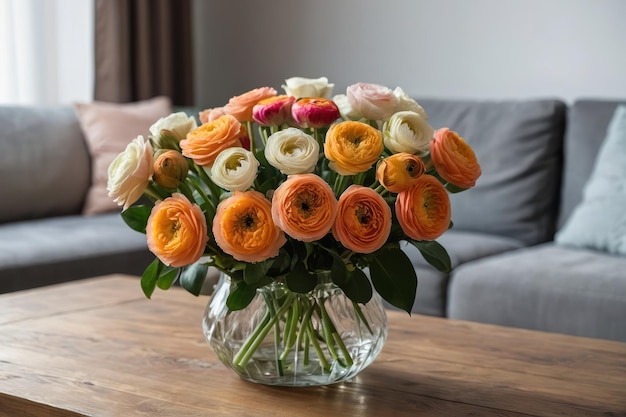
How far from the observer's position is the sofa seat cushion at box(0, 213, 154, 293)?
245 centimetres

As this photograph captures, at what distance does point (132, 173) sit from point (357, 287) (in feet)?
1.03

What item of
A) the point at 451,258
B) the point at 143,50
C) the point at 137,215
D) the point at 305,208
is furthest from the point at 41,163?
the point at 305,208

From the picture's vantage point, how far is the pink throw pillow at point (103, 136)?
10.7 ft

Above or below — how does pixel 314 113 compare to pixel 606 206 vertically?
above

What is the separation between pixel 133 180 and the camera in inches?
44.3

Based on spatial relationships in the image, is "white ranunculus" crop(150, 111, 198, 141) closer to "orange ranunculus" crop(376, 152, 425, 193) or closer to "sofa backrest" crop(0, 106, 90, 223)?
"orange ranunculus" crop(376, 152, 425, 193)

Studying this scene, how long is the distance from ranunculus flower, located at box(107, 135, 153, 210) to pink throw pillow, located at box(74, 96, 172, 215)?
2.14 m

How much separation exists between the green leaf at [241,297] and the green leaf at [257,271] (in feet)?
0.13

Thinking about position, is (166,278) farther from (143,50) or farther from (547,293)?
(143,50)

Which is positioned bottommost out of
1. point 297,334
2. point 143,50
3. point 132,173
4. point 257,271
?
point 143,50

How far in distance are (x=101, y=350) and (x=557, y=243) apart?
173cm

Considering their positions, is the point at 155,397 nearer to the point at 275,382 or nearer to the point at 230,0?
the point at 275,382

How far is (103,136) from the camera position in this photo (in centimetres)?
329

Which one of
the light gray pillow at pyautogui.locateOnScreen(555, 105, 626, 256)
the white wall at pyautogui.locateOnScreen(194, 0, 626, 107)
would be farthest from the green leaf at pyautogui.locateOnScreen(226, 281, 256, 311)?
the white wall at pyautogui.locateOnScreen(194, 0, 626, 107)
